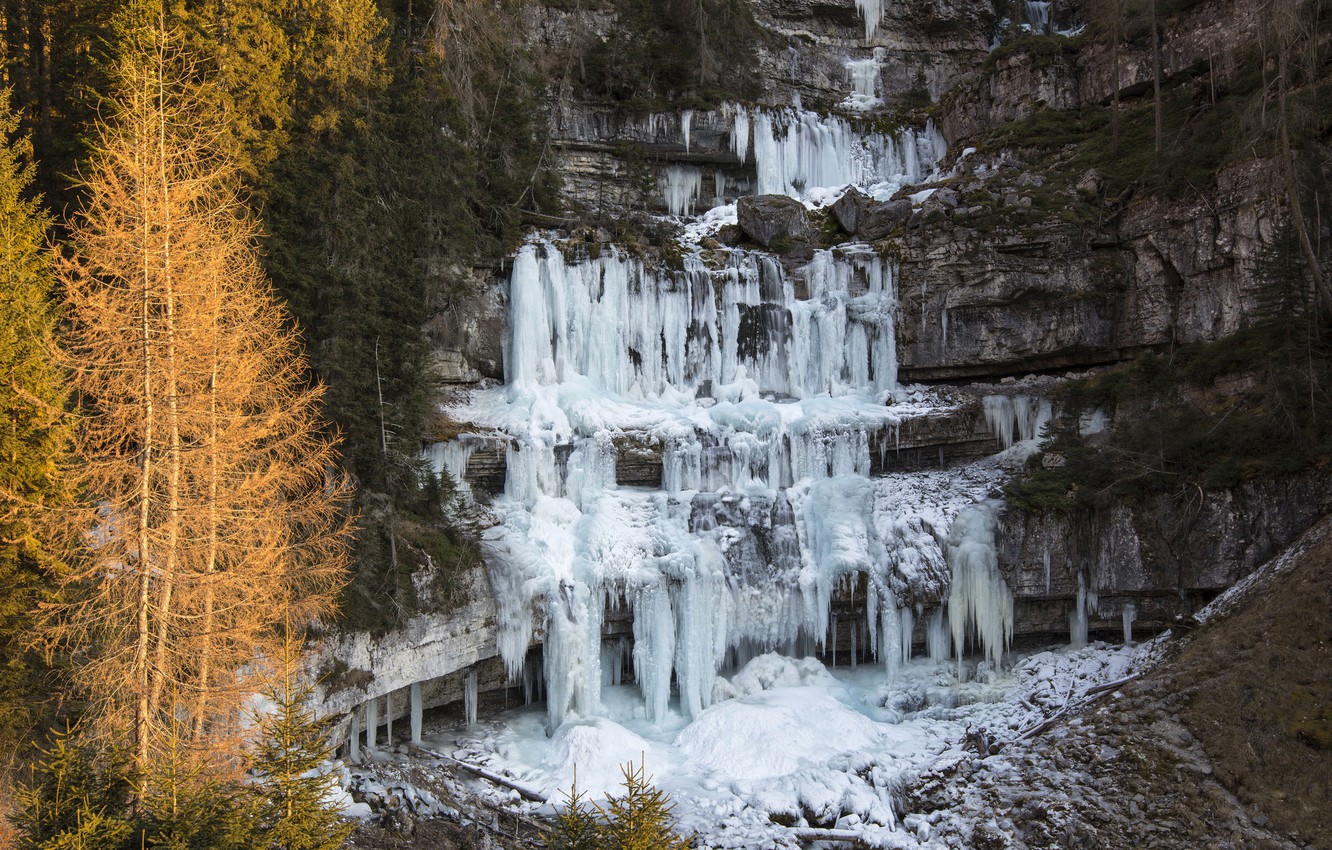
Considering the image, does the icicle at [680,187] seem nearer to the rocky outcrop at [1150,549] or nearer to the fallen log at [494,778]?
the rocky outcrop at [1150,549]

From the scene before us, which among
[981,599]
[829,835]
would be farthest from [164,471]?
[981,599]

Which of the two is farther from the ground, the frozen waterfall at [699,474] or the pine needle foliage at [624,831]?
the frozen waterfall at [699,474]

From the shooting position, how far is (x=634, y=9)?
109 ft

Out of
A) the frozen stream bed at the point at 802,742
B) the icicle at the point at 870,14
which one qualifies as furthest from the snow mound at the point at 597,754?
the icicle at the point at 870,14

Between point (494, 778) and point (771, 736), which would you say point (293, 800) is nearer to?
point (494, 778)

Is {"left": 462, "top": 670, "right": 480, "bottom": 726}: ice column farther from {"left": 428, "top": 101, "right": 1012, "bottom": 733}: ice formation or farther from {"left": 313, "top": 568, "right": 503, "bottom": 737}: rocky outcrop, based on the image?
{"left": 313, "top": 568, "right": 503, "bottom": 737}: rocky outcrop

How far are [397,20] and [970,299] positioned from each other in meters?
16.3

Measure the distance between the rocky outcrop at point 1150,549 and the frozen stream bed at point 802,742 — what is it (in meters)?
0.98

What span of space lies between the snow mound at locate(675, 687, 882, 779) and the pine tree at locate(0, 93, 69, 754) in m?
10.3

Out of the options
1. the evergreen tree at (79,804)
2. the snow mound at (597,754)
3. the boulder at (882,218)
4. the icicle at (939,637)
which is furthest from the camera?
the boulder at (882,218)

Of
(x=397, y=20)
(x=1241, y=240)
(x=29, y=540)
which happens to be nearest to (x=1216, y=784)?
(x=1241, y=240)

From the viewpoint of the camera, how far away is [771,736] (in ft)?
54.4

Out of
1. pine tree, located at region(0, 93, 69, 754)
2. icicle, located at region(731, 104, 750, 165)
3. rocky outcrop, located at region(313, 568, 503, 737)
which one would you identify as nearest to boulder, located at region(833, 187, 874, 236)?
icicle, located at region(731, 104, 750, 165)

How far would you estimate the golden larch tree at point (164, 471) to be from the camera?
11.0 meters
